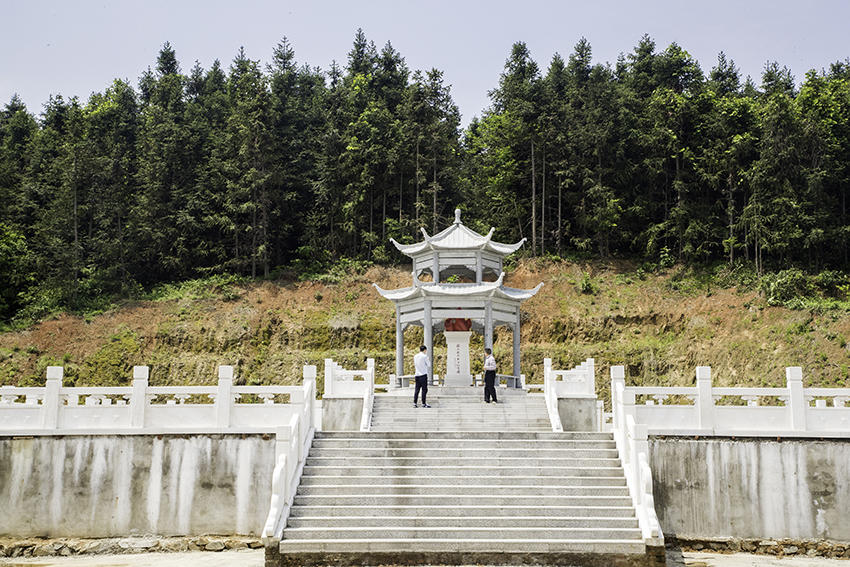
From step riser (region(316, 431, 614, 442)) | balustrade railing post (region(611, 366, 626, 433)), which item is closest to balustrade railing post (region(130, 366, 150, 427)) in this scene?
step riser (region(316, 431, 614, 442))

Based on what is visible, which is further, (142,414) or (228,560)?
(142,414)

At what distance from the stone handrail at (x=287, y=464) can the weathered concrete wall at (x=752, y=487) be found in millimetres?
6936

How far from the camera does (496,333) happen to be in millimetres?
41156

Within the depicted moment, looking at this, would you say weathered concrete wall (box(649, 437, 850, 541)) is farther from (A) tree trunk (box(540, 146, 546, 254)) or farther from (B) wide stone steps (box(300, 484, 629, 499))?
(A) tree trunk (box(540, 146, 546, 254))

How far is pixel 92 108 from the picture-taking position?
61.0 m

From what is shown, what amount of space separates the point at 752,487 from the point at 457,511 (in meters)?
6.13

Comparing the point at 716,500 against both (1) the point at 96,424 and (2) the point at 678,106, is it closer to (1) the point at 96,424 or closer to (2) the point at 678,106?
(1) the point at 96,424

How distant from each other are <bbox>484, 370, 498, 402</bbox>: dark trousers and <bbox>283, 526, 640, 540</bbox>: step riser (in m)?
6.80

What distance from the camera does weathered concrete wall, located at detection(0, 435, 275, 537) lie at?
16.3 meters

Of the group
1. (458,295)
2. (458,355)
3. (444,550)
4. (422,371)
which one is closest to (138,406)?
(422,371)

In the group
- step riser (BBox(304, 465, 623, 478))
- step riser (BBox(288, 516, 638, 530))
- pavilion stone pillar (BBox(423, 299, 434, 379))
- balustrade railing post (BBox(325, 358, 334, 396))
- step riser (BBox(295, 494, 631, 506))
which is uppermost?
pavilion stone pillar (BBox(423, 299, 434, 379))

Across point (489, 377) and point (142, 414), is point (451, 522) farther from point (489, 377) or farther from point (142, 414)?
point (142, 414)

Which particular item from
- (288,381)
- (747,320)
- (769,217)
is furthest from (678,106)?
(288,381)

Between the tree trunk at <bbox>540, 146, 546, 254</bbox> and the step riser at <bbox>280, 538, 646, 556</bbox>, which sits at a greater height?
the tree trunk at <bbox>540, 146, 546, 254</bbox>
